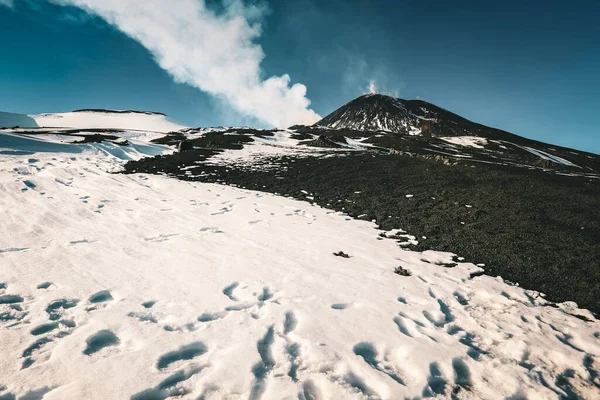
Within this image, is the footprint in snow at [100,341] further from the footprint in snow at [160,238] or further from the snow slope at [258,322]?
the footprint in snow at [160,238]

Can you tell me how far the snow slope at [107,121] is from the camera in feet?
421

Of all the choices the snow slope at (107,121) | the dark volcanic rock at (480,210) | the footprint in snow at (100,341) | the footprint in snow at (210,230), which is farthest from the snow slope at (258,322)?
the snow slope at (107,121)

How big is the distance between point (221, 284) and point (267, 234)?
388 centimetres

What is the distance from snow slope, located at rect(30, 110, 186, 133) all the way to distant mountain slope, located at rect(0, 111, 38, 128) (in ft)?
7.93

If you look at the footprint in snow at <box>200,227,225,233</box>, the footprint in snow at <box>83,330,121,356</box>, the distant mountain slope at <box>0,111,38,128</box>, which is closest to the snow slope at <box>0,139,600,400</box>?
the footprint in snow at <box>83,330,121,356</box>

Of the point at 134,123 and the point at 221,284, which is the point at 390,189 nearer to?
the point at 221,284

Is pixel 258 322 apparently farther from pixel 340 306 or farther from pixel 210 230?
pixel 210 230

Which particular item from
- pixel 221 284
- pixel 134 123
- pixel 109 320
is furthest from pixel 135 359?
pixel 134 123

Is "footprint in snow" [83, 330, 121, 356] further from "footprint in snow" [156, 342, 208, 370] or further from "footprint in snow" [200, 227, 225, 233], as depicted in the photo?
"footprint in snow" [200, 227, 225, 233]

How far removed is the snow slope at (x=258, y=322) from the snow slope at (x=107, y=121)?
438 feet

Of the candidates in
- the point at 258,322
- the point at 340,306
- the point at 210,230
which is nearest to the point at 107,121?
the point at 210,230

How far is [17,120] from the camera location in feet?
400

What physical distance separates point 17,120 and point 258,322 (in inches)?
6832

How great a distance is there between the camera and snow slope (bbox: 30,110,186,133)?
421 feet
